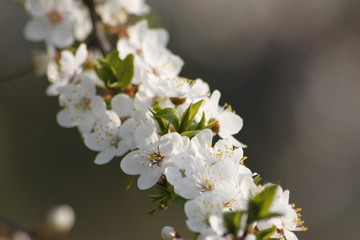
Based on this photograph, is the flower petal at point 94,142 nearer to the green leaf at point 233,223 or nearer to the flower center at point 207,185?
the flower center at point 207,185

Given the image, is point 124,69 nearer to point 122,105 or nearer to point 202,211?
point 122,105

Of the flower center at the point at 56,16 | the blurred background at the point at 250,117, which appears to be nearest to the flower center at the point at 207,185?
the flower center at the point at 56,16

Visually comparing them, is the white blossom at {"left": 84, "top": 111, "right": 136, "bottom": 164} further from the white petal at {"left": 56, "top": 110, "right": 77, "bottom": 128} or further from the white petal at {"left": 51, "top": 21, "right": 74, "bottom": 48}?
the white petal at {"left": 51, "top": 21, "right": 74, "bottom": 48}

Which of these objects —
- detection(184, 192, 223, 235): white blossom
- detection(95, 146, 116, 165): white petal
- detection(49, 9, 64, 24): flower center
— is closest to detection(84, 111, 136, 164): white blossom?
detection(95, 146, 116, 165): white petal

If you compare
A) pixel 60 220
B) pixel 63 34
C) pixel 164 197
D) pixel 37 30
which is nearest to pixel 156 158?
pixel 164 197

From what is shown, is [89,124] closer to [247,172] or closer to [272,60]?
[247,172]

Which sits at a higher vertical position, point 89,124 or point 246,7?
point 246,7

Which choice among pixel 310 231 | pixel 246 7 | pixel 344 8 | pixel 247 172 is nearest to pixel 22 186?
pixel 310 231
